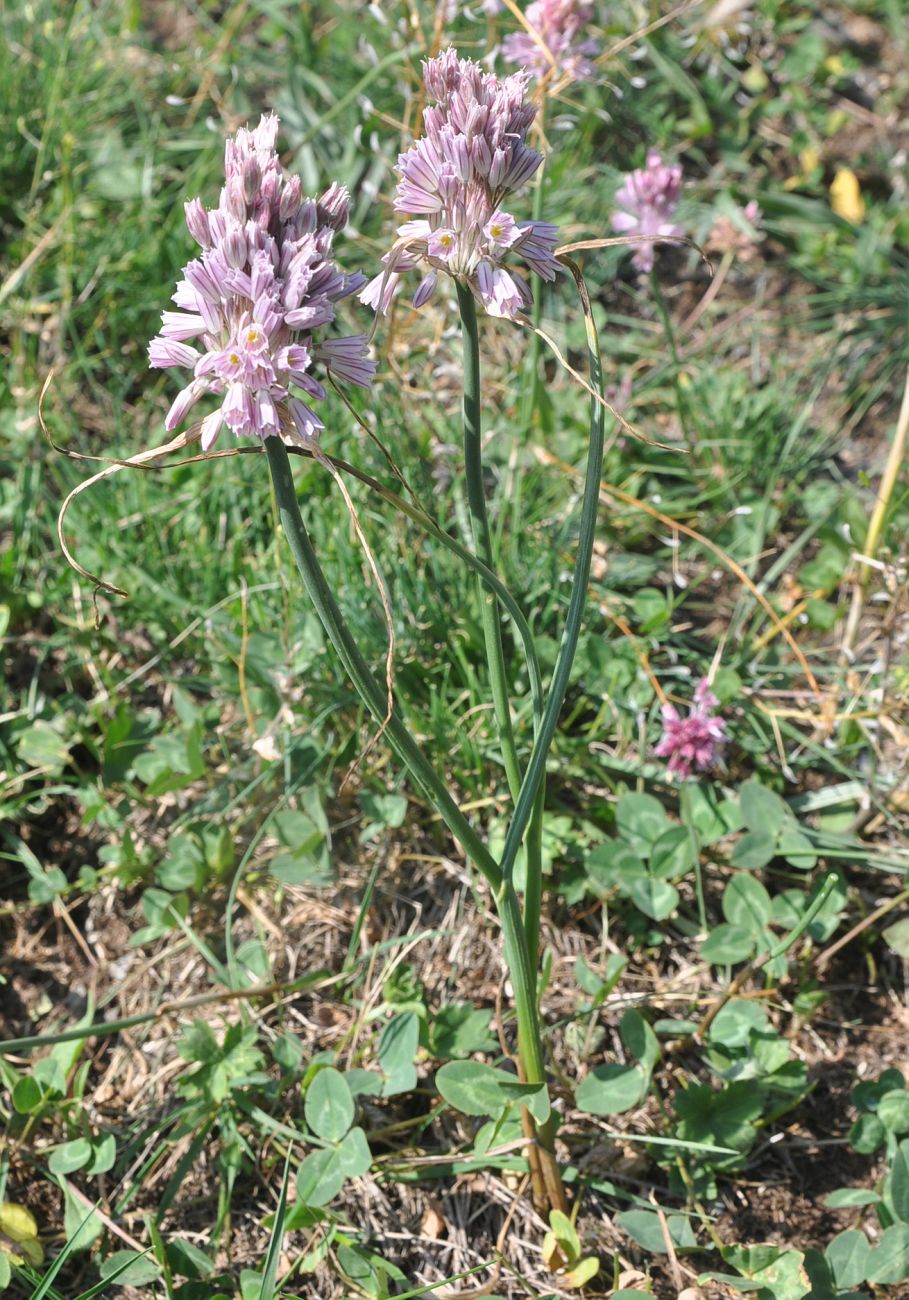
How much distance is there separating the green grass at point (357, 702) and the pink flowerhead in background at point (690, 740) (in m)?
0.10

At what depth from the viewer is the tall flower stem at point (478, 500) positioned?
1391mm

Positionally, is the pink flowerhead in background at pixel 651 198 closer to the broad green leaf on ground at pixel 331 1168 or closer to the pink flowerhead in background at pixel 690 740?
the pink flowerhead in background at pixel 690 740

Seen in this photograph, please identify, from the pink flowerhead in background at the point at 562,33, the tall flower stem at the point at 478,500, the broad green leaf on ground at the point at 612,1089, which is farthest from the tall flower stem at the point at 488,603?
the pink flowerhead in background at the point at 562,33

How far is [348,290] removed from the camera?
128 cm

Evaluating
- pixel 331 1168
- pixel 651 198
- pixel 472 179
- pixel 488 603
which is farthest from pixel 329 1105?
pixel 651 198

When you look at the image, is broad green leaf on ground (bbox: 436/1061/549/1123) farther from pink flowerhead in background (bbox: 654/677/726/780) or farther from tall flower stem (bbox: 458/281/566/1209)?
pink flowerhead in background (bbox: 654/677/726/780)

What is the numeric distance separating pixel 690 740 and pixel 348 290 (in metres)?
1.29

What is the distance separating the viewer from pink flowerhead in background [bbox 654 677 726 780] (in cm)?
227

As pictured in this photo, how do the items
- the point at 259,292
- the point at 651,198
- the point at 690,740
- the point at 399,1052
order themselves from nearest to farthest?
1. the point at 259,292
2. the point at 399,1052
3. the point at 690,740
4. the point at 651,198

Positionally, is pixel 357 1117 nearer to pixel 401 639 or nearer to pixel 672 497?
pixel 401 639

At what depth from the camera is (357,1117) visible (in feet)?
6.74

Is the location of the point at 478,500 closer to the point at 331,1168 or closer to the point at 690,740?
the point at 690,740

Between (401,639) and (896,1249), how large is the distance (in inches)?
54.9

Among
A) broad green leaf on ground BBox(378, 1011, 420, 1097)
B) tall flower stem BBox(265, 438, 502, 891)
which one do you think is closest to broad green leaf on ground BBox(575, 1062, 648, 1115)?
broad green leaf on ground BBox(378, 1011, 420, 1097)
